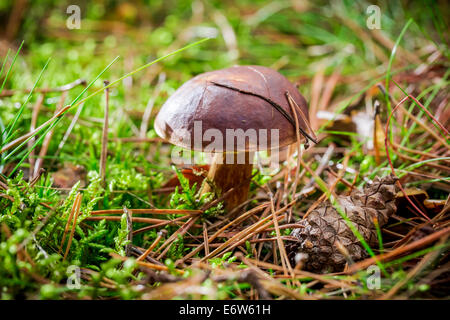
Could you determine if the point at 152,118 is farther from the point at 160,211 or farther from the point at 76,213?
the point at 76,213

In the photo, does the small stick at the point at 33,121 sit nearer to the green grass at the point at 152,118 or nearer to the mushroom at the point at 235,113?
the green grass at the point at 152,118

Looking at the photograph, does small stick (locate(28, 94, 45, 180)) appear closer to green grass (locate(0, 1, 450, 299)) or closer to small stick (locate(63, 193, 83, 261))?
green grass (locate(0, 1, 450, 299))

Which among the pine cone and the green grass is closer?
the green grass

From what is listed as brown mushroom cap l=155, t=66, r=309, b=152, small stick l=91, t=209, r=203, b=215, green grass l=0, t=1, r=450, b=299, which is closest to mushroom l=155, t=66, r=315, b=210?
brown mushroom cap l=155, t=66, r=309, b=152

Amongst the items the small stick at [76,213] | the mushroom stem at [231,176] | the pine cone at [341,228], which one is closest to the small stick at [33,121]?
the small stick at [76,213]
